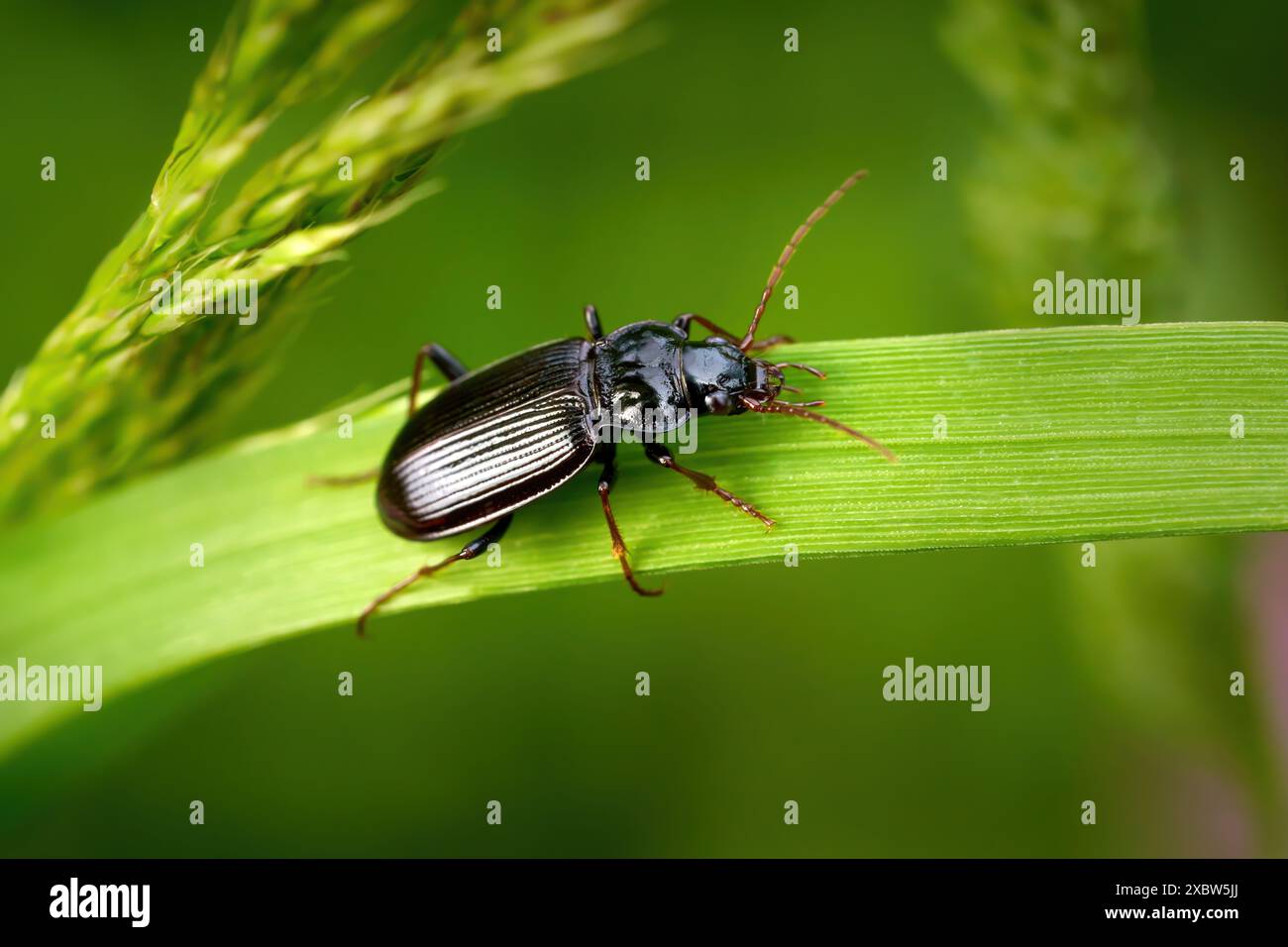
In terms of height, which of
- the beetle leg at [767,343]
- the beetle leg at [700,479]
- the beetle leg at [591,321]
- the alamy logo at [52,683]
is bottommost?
the alamy logo at [52,683]

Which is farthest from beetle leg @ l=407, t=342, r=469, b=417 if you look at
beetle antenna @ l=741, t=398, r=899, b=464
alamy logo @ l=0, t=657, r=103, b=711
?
alamy logo @ l=0, t=657, r=103, b=711

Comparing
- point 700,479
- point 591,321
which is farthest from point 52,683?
point 591,321

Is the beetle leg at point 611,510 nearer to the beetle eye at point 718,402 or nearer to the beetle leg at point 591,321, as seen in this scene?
the beetle eye at point 718,402

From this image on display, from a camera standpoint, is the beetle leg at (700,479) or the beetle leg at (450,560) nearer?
the beetle leg at (700,479)

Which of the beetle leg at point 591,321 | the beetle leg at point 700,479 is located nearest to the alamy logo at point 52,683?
the beetle leg at point 700,479
